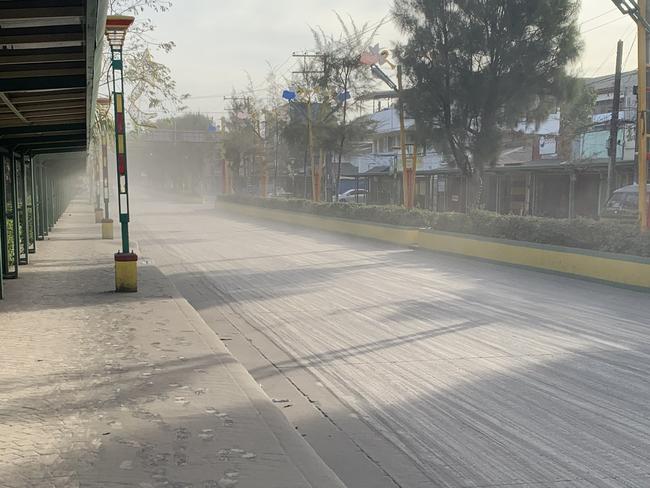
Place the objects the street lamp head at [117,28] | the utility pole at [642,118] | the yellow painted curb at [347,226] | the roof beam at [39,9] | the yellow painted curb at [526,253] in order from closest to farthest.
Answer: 1. the roof beam at [39,9]
2. the street lamp head at [117,28]
3. the yellow painted curb at [526,253]
4. the utility pole at [642,118]
5. the yellow painted curb at [347,226]

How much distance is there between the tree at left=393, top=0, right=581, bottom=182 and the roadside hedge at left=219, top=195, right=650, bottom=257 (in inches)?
122

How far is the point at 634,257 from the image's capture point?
13.7 metres

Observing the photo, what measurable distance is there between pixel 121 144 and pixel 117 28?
185cm

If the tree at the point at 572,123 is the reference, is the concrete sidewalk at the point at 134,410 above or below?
below

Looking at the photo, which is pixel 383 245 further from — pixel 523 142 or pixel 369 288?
pixel 523 142

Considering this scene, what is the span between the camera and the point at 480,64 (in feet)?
79.6

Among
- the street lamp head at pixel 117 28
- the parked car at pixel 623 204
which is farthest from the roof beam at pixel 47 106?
the parked car at pixel 623 204

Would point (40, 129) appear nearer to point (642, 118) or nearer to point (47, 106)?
point (47, 106)

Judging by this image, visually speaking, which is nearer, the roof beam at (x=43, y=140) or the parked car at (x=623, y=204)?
the roof beam at (x=43, y=140)

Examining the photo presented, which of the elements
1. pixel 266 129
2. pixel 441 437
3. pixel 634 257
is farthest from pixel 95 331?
pixel 266 129

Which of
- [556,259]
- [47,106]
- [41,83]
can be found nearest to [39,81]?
[41,83]

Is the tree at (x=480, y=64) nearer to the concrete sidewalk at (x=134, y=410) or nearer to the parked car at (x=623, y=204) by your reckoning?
the parked car at (x=623, y=204)

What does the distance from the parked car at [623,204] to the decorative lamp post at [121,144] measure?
1652 centimetres

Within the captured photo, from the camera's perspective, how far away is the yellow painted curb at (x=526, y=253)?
45.1ft
